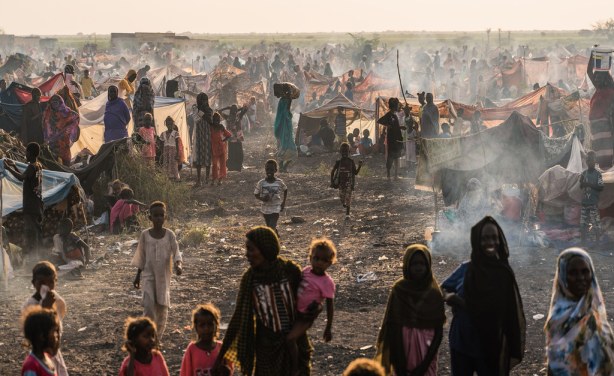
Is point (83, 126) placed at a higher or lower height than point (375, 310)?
higher

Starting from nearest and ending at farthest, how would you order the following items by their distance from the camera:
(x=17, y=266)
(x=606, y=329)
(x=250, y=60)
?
(x=606, y=329) < (x=17, y=266) < (x=250, y=60)

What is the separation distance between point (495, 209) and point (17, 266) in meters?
5.26

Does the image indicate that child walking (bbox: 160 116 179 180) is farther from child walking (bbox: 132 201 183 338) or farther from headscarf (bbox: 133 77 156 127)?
child walking (bbox: 132 201 183 338)

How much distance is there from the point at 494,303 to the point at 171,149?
11.5m

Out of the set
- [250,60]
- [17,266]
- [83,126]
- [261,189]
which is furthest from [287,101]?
[250,60]

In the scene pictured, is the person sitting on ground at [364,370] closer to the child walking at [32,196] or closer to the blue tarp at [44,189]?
the child walking at [32,196]

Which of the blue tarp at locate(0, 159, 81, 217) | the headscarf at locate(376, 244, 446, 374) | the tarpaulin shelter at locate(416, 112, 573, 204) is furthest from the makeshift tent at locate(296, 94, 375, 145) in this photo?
the headscarf at locate(376, 244, 446, 374)

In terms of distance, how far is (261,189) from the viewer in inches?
436

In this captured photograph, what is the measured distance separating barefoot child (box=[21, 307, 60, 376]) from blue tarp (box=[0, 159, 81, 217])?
588 cm

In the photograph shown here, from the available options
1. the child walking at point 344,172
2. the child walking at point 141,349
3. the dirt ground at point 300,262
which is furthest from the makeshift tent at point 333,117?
the child walking at point 141,349

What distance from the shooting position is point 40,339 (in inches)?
183

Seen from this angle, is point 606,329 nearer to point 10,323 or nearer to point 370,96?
point 10,323

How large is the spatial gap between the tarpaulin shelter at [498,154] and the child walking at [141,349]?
7.39m

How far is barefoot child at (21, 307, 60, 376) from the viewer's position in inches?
182
